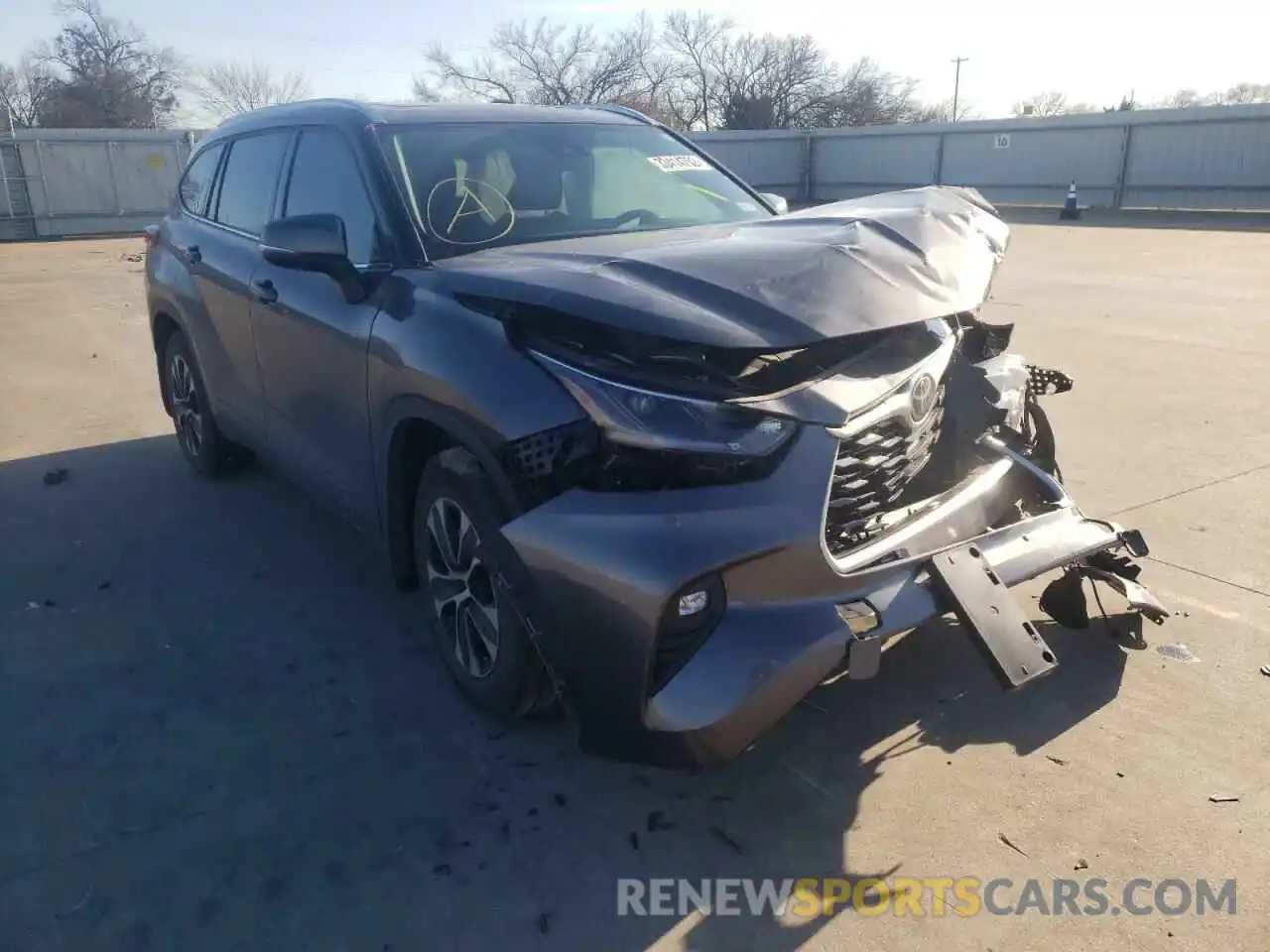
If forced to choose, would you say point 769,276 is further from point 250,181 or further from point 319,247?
point 250,181

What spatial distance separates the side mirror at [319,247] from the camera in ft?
11.0

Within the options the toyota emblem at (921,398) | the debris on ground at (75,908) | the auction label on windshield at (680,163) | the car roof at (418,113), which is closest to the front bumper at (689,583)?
the toyota emblem at (921,398)

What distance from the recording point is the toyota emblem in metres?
2.86

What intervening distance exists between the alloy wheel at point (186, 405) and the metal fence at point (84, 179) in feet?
68.3

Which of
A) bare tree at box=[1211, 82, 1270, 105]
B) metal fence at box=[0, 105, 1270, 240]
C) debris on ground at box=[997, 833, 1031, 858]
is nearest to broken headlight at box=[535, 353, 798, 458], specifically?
debris on ground at box=[997, 833, 1031, 858]

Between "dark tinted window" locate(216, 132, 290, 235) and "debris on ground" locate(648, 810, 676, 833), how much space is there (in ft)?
10.3

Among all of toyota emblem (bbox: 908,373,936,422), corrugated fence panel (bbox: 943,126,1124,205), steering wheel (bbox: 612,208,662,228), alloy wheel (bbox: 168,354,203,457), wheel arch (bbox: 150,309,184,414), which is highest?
steering wheel (bbox: 612,208,662,228)

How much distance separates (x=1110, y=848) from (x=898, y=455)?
3.81ft

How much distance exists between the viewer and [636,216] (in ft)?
13.4

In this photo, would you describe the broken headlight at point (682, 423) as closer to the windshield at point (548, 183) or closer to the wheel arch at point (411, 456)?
the wheel arch at point (411, 456)

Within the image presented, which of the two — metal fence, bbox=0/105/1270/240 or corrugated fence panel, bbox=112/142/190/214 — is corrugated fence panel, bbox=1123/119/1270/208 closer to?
metal fence, bbox=0/105/1270/240

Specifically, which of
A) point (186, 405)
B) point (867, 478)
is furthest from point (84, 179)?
point (867, 478)

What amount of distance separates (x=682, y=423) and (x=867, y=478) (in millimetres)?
587

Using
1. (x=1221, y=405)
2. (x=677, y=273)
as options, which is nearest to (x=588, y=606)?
(x=677, y=273)
